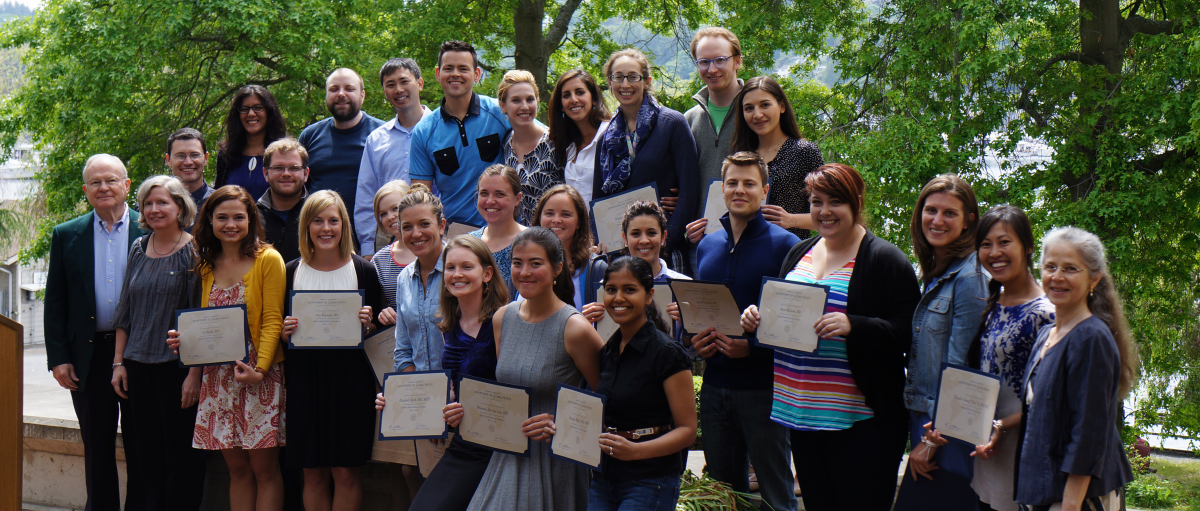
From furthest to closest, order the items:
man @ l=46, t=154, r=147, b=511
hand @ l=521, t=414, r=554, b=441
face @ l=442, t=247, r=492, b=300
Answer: man @ l=46, t=154, r=147, b=511, face @ l=442, t=247, r=492, b=300, hand @ l=521, t=414, r=554, b=441

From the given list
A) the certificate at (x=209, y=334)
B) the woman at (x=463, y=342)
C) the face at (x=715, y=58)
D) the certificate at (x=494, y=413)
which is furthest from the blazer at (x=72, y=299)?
the face at (x=715, y=58)

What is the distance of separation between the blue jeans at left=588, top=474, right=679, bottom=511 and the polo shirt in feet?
8.26

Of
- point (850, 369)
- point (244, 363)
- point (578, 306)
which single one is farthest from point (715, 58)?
point (244, 363)

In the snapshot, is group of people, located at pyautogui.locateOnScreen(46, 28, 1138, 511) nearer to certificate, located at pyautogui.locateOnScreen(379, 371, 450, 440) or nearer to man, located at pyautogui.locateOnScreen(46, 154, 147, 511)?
man, located at pyautogui.locateOnScreen(46, 154, 147, 511)

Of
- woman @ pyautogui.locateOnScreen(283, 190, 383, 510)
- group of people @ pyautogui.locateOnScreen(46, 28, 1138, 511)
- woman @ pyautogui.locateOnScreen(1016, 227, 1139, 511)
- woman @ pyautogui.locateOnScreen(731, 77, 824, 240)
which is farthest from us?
woman @ pyautogui.locateOnScreen(283, 190, 383, 510)

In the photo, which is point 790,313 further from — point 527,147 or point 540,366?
point 527,147

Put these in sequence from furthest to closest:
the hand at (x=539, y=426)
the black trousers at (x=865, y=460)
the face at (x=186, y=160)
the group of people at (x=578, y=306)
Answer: the face at (x=186, y=160) → the hand at (x=539, y=426) → the black trousers at (x=865, y=460) → the group of people at (x=578, y=306)

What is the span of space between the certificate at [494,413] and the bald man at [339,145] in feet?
8.93

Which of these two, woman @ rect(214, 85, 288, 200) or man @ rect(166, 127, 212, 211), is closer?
man @ rect(166, 127, 212, 211)

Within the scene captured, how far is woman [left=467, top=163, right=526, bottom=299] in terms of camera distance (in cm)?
468

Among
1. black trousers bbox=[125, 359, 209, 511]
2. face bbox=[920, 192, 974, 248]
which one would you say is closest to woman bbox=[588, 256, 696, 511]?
face bbox=[920, 192, 974, 248]

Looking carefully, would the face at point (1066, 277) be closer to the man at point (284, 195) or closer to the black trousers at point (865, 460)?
the black trousers at point (865, 460)

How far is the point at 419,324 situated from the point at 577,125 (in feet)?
4.98

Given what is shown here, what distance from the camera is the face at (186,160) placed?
5.67m
